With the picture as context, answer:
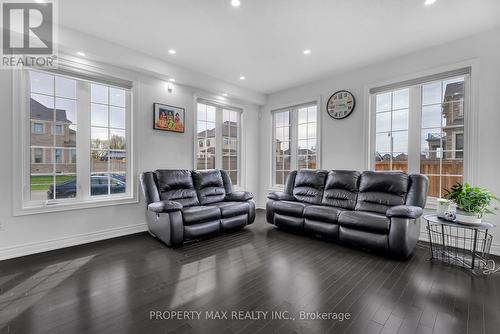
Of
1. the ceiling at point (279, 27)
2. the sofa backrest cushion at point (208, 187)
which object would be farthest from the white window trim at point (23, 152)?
the sofa backrest cushion at point (208, 187)

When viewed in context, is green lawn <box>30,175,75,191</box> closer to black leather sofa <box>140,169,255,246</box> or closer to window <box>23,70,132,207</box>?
window <box>23,70,132,207</box>

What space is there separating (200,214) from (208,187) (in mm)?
931

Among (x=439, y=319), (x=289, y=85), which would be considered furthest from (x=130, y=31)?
(x=439, y=319)

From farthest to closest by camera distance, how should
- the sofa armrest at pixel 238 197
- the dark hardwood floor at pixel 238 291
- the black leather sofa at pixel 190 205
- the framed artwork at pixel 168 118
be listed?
the sofa armrest at pixel 238 197
the framed artwork at pixel 168 118
the black leather sofa at pixel 190 205
the dark hardwood floor at pixel 238 291

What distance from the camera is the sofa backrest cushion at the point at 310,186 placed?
13.4ft

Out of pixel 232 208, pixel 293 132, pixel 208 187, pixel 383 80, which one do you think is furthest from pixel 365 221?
pixel 293 132

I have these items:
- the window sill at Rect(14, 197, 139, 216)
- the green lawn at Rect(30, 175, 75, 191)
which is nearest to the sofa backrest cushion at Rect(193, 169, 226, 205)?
the window sill at Rect(14, 197, 139, 216)

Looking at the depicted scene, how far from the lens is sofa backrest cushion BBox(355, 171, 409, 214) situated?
329 cm

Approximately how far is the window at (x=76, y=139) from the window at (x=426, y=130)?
4370 mm

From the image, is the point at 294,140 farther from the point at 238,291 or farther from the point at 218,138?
the point at 238,291

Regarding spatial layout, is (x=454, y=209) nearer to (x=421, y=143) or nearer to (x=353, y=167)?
(x=421, y=143)

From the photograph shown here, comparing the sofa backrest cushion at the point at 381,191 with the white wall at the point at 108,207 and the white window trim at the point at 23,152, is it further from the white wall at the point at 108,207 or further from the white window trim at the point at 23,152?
the white window trim at the point at 23,152

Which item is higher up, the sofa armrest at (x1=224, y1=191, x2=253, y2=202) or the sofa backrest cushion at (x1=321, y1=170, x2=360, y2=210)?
the sofa backrest cushion at (x1=321, y1=170, x2=360, y2=210)

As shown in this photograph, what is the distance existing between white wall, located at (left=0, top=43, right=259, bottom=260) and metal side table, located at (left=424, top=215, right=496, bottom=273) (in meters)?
3.99
